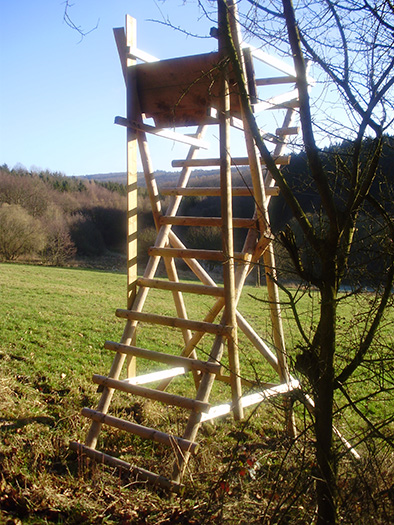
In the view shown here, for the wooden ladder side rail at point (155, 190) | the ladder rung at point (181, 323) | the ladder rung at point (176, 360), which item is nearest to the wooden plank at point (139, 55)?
the wooden ladder side rail at point (155, 190)

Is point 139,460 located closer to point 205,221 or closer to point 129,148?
point 205,221

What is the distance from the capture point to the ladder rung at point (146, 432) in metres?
3.50

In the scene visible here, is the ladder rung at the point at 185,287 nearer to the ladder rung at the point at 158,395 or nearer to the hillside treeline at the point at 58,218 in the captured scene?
the ladder rung at the point at 158,395

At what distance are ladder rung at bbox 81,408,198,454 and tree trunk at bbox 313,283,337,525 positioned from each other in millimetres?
1144

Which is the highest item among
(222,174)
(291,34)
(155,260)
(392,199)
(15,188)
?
(15,188)

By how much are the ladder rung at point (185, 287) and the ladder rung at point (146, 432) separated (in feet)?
3.74

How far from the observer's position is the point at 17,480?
139 inches

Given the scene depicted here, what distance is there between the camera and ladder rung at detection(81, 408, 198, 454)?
3497 mm

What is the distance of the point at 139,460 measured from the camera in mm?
4082

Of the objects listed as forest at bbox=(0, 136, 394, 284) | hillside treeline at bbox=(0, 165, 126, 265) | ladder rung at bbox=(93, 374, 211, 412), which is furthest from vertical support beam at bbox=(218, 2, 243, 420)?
hillside treeline at bbox=(0, 165, 126, 265)

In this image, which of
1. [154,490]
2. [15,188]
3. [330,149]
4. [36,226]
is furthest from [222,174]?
[15,188]

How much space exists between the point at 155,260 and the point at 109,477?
6.65ft

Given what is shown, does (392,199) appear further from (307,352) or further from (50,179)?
(50,179)

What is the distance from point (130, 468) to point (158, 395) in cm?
57
